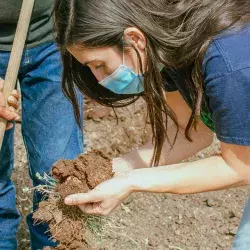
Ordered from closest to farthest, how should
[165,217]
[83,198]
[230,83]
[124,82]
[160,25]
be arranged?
[230,83], [160,25], [83,198], [124,82], [165,217]

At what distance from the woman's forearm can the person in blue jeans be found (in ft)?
2.40

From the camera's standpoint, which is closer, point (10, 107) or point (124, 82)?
point (124, 82)

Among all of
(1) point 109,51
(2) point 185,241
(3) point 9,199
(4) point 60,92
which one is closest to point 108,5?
(1) point 109,51

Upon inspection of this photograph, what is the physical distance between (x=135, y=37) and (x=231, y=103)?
35 cm

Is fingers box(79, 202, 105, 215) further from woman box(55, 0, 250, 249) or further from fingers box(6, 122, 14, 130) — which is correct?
fingers box(6, 122, 14, 130)

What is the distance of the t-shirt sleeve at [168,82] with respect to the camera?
220cm

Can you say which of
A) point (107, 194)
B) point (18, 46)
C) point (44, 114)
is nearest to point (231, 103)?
point (107, 194)

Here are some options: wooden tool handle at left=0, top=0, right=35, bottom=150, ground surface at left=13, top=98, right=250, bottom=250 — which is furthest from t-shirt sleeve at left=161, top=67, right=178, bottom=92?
ground surface at left=13, top=98, right=250, bottom=250

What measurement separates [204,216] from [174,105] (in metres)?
1.34

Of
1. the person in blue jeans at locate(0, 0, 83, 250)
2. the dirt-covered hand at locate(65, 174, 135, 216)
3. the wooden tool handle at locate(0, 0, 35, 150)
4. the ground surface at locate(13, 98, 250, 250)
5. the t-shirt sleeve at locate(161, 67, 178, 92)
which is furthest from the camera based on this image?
the ground surface at locate(13, 98, 250, 250)

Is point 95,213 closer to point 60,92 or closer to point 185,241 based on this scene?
point 60,92

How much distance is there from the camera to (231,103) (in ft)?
6.10

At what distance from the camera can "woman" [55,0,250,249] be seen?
1870 mm

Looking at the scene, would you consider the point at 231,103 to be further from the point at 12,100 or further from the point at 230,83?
the point at 12,100
